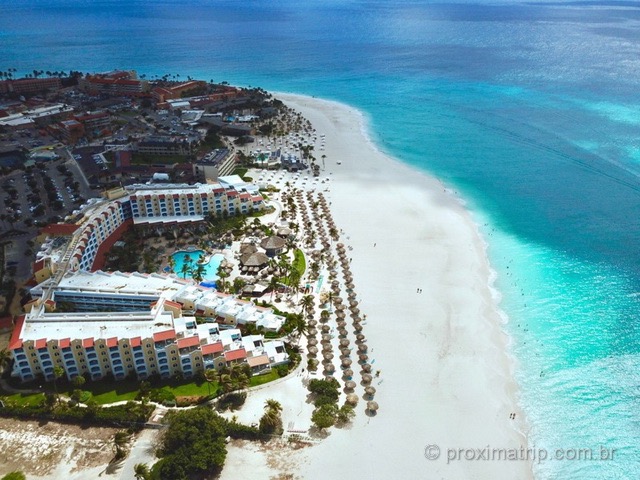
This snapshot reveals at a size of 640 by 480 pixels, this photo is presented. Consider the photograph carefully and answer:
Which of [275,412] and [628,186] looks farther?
[628,186]

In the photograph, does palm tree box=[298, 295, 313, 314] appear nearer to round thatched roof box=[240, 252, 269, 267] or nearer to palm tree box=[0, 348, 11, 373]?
round thatched roof box=[240, 252, 269, 267]

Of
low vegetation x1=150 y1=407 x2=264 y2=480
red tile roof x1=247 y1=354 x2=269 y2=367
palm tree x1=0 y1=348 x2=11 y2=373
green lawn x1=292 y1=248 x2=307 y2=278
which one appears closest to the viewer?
low vegetation x1=150 y1=407 x2=264 y2=480

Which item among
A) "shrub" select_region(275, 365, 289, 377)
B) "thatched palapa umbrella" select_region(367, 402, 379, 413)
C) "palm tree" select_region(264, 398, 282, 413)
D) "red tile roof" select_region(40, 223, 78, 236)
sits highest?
"red tile roof" select_region(40, 223, 78, 236)

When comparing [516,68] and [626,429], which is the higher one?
[516,68]

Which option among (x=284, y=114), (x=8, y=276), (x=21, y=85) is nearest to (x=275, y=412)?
(x=8, y=276)

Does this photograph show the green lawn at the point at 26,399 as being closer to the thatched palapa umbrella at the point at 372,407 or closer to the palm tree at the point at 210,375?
the palm tree at the point at 210,375

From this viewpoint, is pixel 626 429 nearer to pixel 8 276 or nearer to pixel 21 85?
pixel 8 276

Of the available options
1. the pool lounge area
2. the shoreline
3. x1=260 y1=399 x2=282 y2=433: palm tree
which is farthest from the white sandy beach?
the pool lounge area
